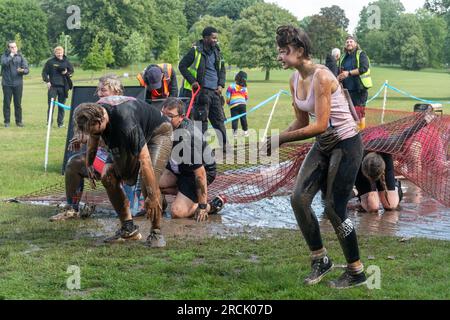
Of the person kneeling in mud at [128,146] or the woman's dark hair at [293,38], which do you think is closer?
the woman's dark hair at [293,38]

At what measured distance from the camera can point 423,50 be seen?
265 feet

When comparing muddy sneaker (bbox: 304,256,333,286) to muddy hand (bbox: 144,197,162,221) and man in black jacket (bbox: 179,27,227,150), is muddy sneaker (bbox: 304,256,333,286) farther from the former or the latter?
man in black jacket (bbox: 179,27,227,150)

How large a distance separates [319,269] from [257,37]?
68.0m

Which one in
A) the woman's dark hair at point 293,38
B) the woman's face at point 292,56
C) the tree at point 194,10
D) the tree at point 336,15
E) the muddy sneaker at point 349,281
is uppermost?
the tree at point 194,10

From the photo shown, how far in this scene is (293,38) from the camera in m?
5.02

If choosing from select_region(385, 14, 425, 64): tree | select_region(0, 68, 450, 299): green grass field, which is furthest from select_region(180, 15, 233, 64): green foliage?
select_region(0, 68, 450, 299): green grass field

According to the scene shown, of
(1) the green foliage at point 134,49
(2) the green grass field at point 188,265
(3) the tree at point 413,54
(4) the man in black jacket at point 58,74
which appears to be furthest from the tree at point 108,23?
(2) the green grass field at point 188,265

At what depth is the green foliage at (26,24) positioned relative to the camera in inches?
3374

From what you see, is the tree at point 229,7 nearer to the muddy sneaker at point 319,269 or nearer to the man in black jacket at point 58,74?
the man in black jacket at point 58,74

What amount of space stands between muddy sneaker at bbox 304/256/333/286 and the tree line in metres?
53.3

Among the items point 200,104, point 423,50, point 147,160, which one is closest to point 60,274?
point 147,160

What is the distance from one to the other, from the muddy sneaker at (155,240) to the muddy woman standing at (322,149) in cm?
173

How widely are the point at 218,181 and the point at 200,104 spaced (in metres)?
2.79

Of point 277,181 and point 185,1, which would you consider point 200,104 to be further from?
point 185,1
